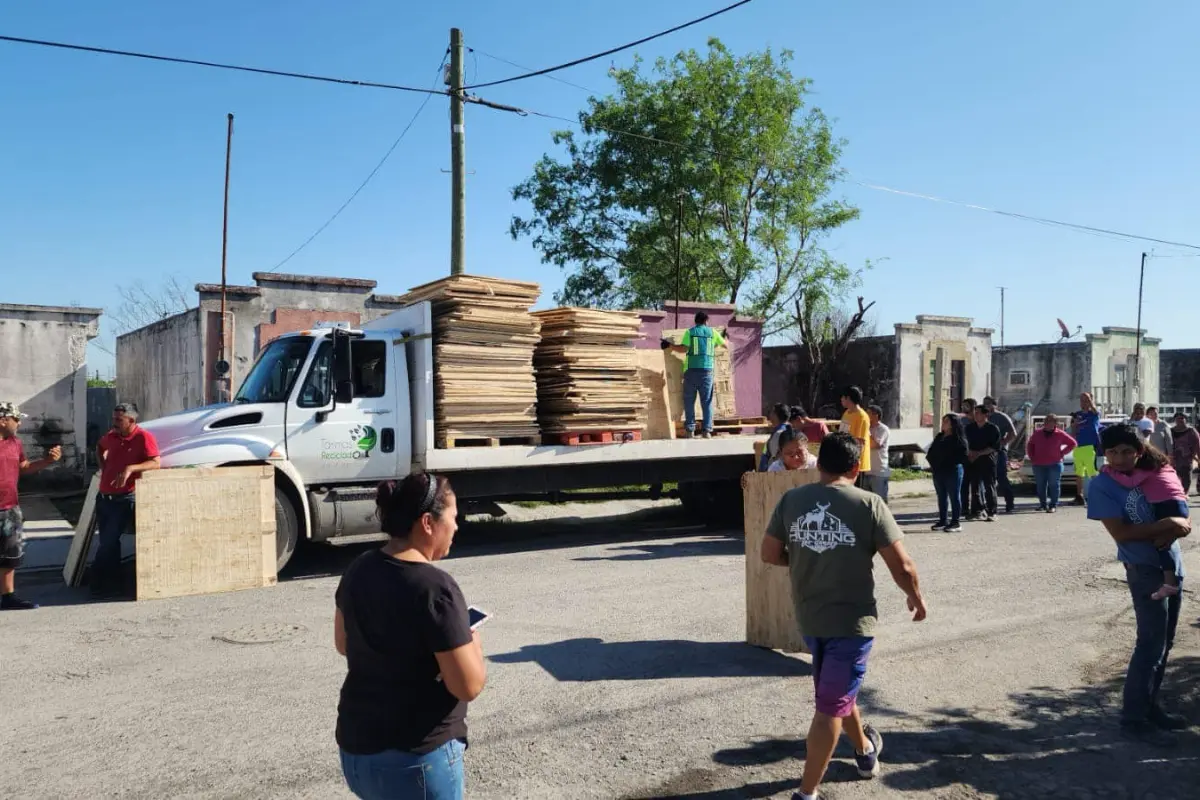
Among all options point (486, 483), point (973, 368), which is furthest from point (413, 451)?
point (973, 368)

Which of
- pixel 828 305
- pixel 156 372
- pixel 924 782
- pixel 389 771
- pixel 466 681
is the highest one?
pixel 828 305

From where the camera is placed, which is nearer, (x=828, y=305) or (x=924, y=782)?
(x=924, y=782)

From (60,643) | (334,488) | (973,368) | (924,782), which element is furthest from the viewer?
(973,368)

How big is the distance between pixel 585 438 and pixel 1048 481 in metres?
8.40

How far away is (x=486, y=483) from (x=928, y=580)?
4684mm

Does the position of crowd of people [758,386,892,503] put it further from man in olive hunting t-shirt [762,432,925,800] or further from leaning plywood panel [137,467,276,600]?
leaning plywood panel [137,467,276,600]

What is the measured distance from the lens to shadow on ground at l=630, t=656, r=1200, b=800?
174 inches

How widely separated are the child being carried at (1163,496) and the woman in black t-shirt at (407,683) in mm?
3973

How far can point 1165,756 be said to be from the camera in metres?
4.81

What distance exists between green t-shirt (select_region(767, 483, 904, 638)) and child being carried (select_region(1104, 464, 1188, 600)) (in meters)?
1.80

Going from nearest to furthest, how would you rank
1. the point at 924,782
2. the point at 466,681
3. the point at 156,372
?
the point at 466,681 → the point at 924,782 → the point at 156,372

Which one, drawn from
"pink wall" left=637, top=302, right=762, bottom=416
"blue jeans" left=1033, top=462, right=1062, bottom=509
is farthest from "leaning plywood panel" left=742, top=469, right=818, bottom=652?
"pink wall" left=637, top=302, right=762, bottom=416

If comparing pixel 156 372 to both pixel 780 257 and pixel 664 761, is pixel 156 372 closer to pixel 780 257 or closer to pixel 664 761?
pixel 780 257

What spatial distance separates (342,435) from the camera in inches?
A: 389
